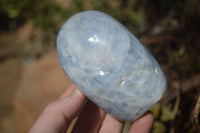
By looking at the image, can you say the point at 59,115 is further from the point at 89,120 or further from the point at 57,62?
the point at 57,62

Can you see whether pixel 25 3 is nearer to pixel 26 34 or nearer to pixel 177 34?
pixel 26 34

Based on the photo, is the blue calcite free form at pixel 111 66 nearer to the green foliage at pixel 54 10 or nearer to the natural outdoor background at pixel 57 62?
the natural outdoor background at pixel 57 62

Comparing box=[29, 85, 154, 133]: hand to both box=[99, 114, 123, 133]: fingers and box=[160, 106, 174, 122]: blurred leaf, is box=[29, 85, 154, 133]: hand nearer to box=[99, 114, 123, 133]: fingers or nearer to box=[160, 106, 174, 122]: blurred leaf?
box=[99, 114, 123, 133]: fingers

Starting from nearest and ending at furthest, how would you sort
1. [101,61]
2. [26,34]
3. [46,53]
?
1. [101,61]
2. [46,53]
3. [26,34]

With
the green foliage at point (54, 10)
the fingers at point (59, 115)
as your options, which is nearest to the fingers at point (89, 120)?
the fingers at point (59, 115)

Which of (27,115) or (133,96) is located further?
(27,115)

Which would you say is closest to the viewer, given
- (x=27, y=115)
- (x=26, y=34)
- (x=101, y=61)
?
(x=101, y=61)

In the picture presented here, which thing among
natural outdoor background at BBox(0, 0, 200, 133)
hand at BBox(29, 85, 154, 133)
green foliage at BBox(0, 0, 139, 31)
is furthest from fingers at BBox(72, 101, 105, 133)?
green foliage at BBox(0, 0, 139, 31)

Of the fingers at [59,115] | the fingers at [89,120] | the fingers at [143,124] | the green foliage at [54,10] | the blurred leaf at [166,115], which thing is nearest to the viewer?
the fingers at [59,115]

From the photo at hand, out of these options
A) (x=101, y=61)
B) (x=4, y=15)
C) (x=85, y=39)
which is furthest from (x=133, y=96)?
(x=4, y=15)
